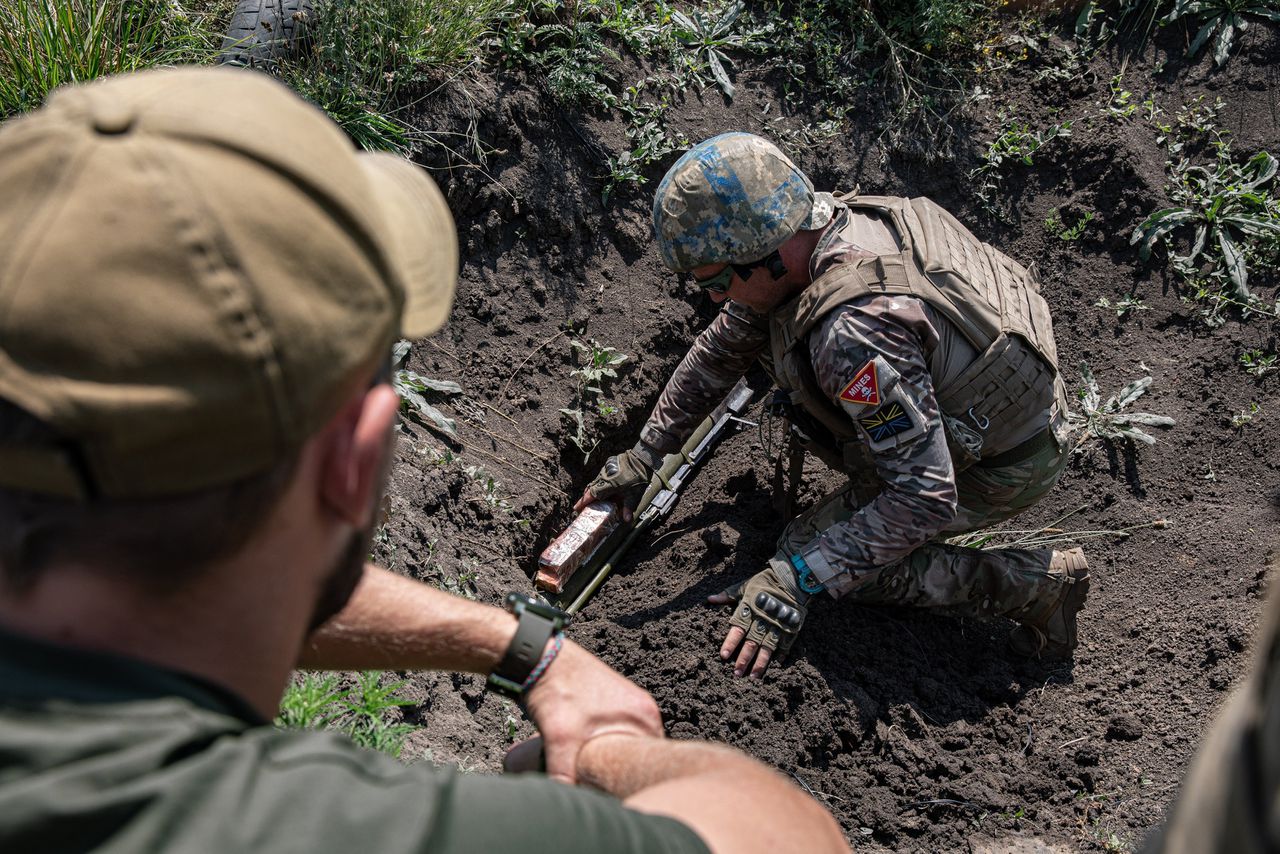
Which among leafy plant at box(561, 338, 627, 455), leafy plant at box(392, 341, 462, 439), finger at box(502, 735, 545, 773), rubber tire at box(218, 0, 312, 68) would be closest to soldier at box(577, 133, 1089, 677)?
leafy plant at box(561, 338, 627, 455)

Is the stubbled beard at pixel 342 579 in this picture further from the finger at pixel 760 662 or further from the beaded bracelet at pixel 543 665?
the finger at pixel 760 662

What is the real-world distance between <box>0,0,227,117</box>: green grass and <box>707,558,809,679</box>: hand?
334cm

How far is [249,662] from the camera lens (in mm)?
1221

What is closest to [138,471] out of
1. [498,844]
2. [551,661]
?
[498,844]

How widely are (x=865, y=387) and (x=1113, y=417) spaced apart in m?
2.30

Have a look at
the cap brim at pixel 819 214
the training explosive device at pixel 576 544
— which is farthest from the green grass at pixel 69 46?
the cap brim at pixel 819 214

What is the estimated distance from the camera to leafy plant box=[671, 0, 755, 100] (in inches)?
228

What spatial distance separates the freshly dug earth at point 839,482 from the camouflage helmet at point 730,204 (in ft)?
4.52

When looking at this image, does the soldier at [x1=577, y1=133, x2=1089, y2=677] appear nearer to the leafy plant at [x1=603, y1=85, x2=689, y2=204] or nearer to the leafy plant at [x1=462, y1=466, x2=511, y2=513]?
the leafy plant at [x1=462, y1=466, x2=511, y2=513]

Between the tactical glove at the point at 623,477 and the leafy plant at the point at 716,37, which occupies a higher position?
the leafy plant at the point at 716,37

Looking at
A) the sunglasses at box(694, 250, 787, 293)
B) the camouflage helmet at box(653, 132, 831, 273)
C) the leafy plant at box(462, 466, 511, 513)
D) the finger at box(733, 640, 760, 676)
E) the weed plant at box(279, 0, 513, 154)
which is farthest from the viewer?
the weed plant at box(279, 0, 513, 154)

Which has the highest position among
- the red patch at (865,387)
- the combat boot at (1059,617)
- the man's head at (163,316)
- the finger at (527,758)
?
the man's head at (163,316)

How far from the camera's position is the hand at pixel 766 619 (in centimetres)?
371

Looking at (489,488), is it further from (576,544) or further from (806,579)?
(806,579)
